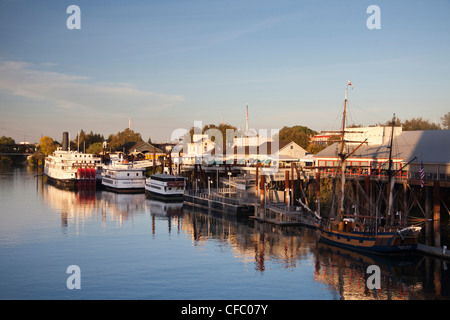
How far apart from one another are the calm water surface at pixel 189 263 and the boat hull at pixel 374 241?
0.87 meters

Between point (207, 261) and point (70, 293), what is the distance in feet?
42.1

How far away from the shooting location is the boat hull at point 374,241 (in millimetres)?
42250

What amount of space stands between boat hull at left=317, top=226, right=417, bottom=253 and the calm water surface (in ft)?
2.87

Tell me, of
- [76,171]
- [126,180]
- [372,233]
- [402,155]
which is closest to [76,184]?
[76,171]

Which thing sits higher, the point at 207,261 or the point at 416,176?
the point at 416,176

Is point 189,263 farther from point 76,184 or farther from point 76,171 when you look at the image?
point 76,171

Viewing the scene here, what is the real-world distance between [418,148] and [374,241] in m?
21.7

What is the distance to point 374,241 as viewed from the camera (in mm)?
43531

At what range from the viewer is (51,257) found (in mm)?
44438
